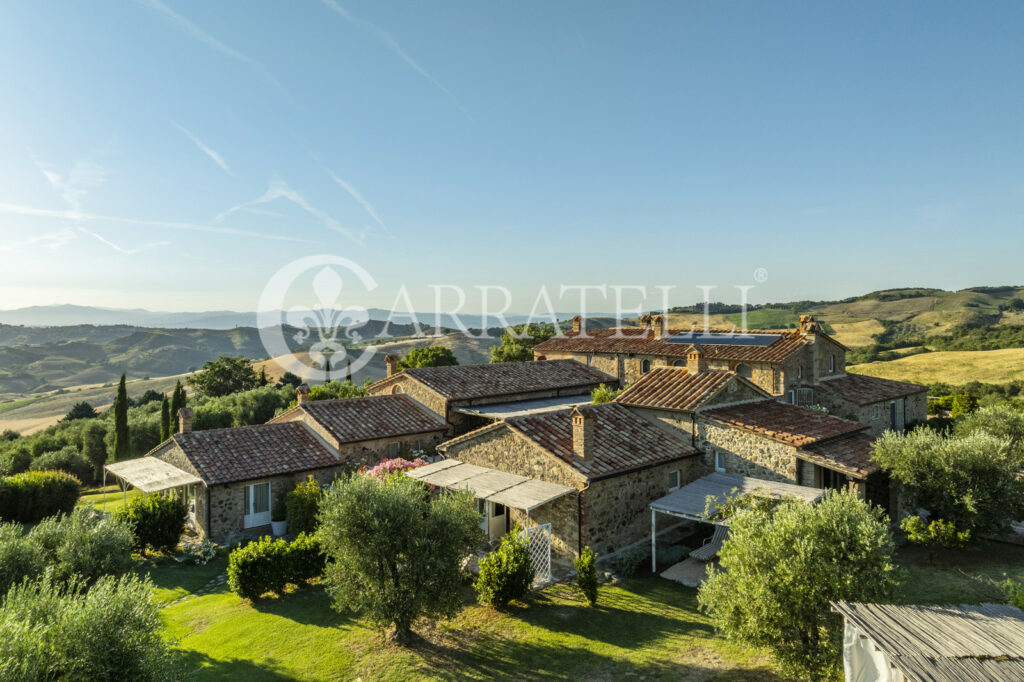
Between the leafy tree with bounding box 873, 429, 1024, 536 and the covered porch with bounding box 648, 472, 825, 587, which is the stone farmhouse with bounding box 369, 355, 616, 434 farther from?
the leafy tree with bounding box 873, 429, 1024, 536

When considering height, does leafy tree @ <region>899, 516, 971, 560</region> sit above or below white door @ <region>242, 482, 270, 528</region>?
above

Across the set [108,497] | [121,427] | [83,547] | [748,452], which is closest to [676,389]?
[748,452]

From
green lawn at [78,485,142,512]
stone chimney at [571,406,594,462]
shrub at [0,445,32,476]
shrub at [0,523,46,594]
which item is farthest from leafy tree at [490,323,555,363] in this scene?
shrub at [0,445,32,476]

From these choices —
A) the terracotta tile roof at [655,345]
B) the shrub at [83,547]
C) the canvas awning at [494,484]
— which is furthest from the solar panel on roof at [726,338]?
the shrub at [83,547]

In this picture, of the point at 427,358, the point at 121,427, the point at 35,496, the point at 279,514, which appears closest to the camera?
the point at 279,514

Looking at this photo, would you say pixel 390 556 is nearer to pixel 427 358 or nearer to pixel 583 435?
pixel 583 435

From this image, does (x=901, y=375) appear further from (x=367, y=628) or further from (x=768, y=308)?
(x=768, y=308)
